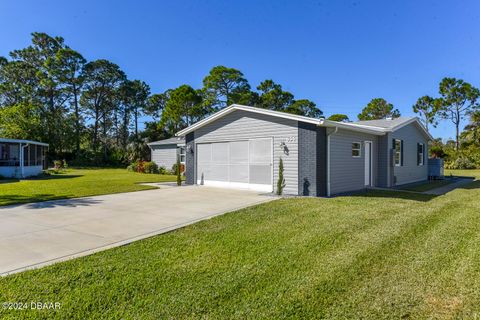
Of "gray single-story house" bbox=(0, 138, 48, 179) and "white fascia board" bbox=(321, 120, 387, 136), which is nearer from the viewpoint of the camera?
"white fascia board" bbox=(321, 120, 387, 136)

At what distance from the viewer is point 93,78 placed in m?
36.6

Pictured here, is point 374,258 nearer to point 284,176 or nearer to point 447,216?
point 447,216

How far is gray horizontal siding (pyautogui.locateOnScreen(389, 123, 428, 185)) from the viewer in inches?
557

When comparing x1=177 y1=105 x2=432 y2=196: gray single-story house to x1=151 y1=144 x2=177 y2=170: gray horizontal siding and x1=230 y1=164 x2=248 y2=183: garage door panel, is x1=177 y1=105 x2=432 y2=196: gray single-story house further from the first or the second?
x1=151 y1=144 x2=177 y2=170: gray horizontal siding

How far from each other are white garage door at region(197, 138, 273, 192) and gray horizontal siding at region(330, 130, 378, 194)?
7.57 feet

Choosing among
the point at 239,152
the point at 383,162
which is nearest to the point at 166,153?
the point at 239,152

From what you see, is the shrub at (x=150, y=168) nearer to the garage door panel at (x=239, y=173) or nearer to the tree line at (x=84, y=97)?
the tree line at (x=84, y=97)

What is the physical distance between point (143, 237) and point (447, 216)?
668 centimetres

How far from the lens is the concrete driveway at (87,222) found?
4.31m

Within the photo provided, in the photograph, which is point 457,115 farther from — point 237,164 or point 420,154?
point 237,164

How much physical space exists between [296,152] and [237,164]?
2.97 metres

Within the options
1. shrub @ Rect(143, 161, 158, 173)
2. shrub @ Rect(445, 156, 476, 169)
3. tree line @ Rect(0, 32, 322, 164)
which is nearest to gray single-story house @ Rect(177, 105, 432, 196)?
shrub @ Rect(143, 161, 158, 173)

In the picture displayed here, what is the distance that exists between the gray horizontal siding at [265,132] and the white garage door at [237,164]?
0.90ft

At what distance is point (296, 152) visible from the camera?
10.3 m
